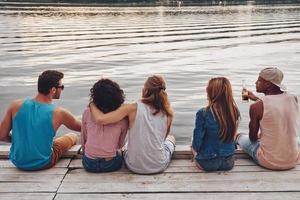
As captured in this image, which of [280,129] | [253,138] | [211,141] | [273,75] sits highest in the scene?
[273,75]

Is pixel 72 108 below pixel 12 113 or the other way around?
below

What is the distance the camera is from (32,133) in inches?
222

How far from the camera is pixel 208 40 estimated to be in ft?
105

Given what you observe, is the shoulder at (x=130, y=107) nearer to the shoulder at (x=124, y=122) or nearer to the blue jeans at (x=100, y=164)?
the shoulder at (x=124, y=122)

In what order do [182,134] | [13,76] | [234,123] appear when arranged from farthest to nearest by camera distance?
[13,76] < [182,134] < [234,123]

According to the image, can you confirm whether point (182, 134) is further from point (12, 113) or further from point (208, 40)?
point (208, 40)

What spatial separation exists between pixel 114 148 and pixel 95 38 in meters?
27.9

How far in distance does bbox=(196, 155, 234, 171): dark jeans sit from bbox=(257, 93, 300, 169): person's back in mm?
425

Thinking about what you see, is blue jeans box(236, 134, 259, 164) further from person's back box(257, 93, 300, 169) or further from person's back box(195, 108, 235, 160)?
person's back box(195, 108, 235, 160)

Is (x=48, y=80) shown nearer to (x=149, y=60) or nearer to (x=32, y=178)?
(x=32, y=178)

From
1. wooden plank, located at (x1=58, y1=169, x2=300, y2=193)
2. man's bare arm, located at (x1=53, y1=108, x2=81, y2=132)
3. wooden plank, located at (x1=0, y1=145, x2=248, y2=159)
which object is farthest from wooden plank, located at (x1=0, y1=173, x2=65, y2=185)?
wooden plank, located at (x1=0, y1=145, x2=248, y2=159)

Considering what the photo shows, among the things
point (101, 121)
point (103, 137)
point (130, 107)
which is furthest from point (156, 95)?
point (103, 137)

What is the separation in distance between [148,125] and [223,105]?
2.95 feet

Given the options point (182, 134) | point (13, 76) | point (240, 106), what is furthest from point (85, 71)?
point (182, 134)
